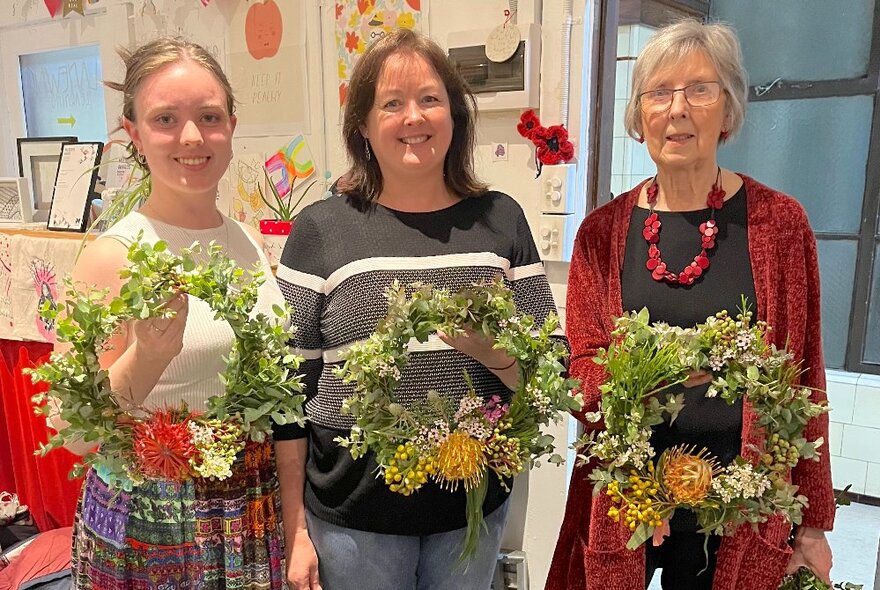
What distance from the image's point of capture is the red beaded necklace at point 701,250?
129cm

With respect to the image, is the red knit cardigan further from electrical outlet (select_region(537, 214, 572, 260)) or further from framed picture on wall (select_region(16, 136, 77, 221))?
framed picture on wall (select_region(16, 136, 77, 221))

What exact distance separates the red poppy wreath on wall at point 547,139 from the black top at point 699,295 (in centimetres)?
77

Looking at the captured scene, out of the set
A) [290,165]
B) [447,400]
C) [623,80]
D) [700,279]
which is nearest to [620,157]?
[623,80]

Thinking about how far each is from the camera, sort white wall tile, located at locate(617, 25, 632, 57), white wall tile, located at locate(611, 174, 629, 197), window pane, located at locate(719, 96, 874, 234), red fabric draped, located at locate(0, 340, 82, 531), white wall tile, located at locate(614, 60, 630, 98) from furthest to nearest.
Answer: white wall tile, located at locate(611, 174, 629, 197), window pane, located at locate(719, 96, 874, 234), white wall tile, located at locate(614, 60, 630, 98), white wall tile, located at locate(617, 25, 632, 57), red fabric draped, located at locate(0, 340, 82, 531)

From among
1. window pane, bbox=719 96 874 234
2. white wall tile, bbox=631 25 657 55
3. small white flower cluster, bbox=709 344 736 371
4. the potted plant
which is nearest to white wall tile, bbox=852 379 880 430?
window pane, bbox=719 96 874 234

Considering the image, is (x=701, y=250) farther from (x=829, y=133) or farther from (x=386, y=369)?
(x=829, y=133)

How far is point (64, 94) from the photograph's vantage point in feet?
11.1

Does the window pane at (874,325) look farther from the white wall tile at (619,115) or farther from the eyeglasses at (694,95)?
the eyeglasses at (694,95)

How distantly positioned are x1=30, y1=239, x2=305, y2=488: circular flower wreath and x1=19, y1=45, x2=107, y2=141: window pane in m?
2.73

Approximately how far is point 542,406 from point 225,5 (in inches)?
93.9

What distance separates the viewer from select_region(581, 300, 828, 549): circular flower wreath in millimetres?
1061

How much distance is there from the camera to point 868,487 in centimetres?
315

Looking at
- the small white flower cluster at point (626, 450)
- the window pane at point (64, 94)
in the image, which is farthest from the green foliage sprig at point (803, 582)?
the window pane at point (64, 94)

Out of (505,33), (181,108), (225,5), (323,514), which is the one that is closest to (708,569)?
(323,514)
